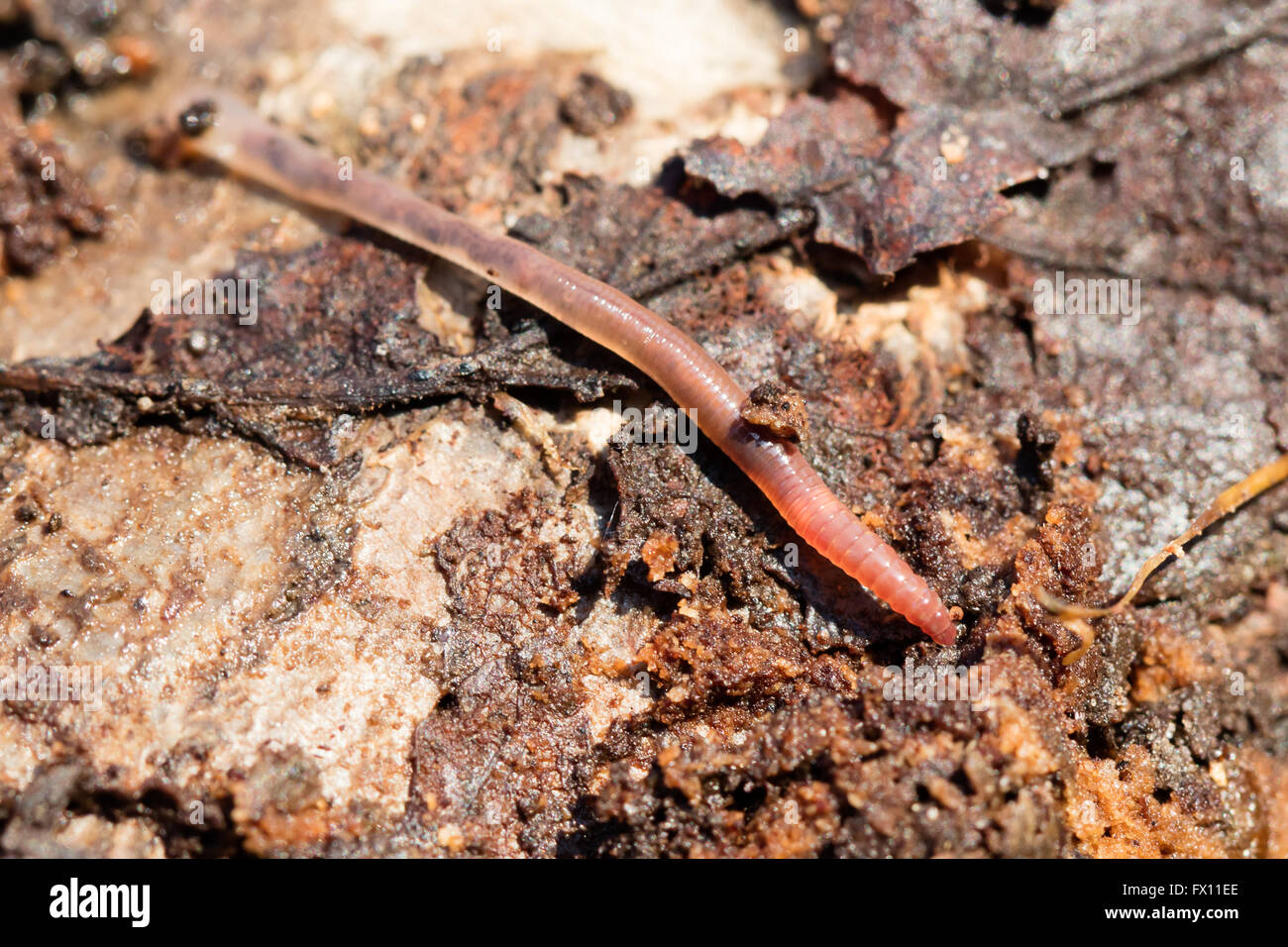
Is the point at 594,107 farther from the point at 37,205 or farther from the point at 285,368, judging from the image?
the point at 37,205

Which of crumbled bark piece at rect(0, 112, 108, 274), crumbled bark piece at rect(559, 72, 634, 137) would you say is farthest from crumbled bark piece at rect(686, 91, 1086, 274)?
crumbled bark piece at rect(0, 112, 108, 274)

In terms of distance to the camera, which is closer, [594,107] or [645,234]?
[645,234]

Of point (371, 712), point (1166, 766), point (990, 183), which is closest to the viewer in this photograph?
point (371, 712)

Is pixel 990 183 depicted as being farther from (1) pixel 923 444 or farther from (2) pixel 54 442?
(2) pixel 54 442

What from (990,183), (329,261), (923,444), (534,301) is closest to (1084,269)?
(990,183)

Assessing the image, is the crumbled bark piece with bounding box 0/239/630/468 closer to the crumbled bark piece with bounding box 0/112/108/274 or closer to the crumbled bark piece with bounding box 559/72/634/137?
the crumbled bark piece with bounding box 0/112/108/274

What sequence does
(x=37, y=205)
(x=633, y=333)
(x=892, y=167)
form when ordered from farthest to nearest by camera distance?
1. (x=37, y=205)
2. (x=892, y=167)
3. (x=633, y=333)

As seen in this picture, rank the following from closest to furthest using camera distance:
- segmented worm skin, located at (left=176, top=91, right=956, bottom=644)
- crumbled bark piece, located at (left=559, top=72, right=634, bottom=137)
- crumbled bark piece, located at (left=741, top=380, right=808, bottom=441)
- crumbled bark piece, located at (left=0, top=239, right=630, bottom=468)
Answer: segmented worm skin, located at (left=176, top=91, right=956, bottom=644) < crumbled bark piece, located at (left=741, top=380, right=808, bottom=441) < crumbled bark piece, located at (left=0, top=239, right=630, bottom=468) < crumbled bark piece, located at (left=559, top=72, right=634, bottom=137)

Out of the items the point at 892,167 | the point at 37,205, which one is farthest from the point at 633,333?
the point at 37,205

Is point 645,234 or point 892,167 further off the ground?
point 892,167
